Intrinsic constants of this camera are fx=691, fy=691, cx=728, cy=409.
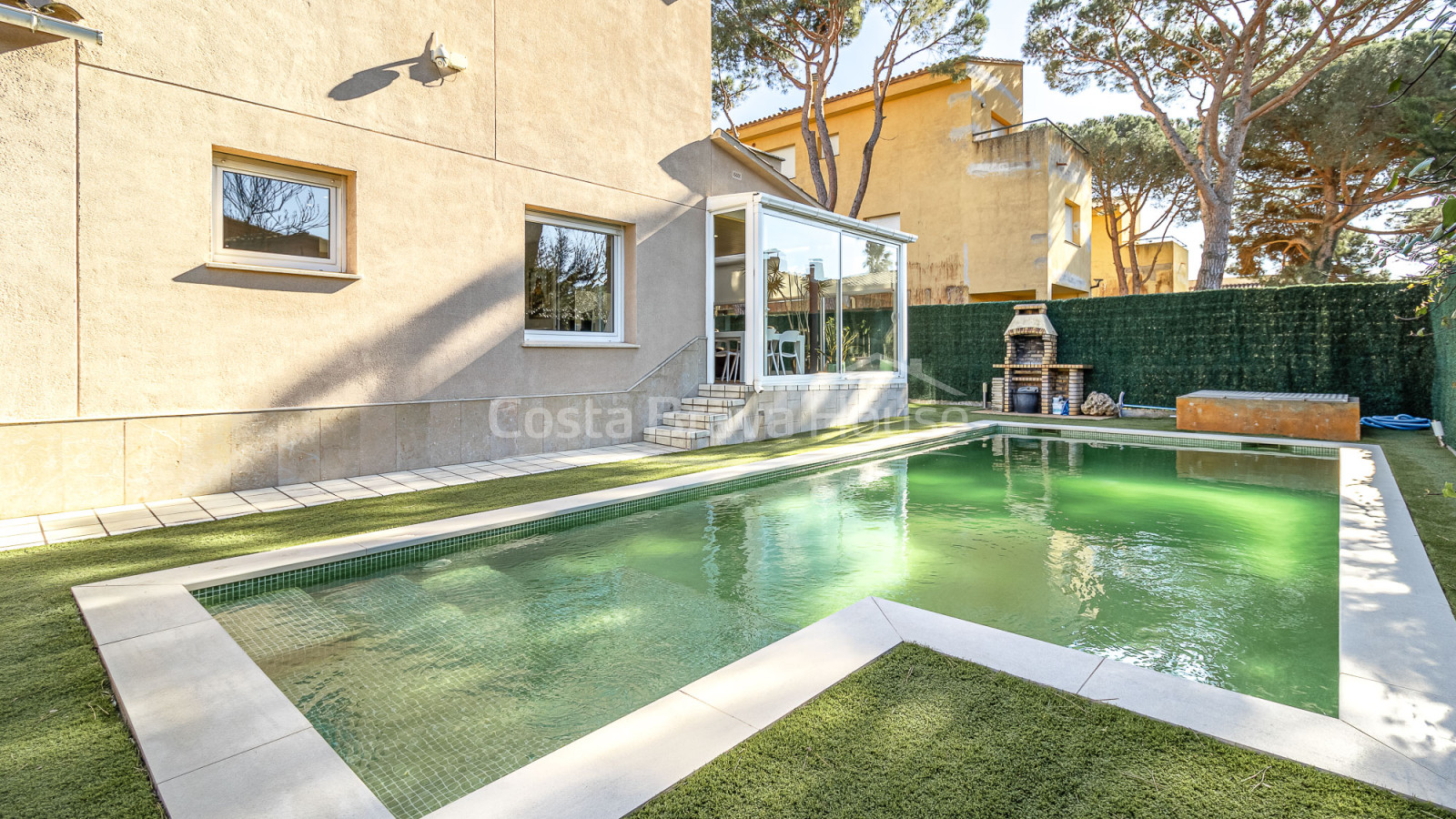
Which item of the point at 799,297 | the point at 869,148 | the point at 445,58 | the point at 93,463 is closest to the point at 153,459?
the point at 93,463

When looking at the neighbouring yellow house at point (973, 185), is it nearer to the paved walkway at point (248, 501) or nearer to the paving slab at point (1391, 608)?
the paved walkway at point (248, 501)

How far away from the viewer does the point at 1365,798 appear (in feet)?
5.79

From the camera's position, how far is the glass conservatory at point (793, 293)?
9.58 metres

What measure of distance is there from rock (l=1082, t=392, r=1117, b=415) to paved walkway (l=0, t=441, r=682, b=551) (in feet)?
29.6

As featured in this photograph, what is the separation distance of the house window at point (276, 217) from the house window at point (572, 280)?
2099 millimetres

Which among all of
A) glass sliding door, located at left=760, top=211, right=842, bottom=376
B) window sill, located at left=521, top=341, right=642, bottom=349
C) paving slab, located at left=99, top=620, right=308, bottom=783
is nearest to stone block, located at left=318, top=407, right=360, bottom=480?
window sill, located at left=521, top=341, right=642, bottom=349

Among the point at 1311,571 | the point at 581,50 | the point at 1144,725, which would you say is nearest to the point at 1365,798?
the point at 1144,725

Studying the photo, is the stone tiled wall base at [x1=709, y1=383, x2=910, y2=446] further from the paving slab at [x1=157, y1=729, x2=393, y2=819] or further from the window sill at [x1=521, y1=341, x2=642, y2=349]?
the paving slab at [x1=157, y1=729, x2=393, y2=819]

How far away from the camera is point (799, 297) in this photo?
10172mm

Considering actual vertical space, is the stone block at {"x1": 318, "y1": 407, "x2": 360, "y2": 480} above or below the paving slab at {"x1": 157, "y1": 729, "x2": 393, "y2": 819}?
above

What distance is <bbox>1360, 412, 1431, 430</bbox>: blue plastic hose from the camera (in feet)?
31.5

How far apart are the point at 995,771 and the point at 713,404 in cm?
754

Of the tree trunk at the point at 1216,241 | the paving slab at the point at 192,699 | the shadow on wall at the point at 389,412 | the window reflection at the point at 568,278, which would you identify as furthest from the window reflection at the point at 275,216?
the tree trunk at the point at 1216,241

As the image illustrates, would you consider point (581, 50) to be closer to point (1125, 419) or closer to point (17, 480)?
point (17, 480)
